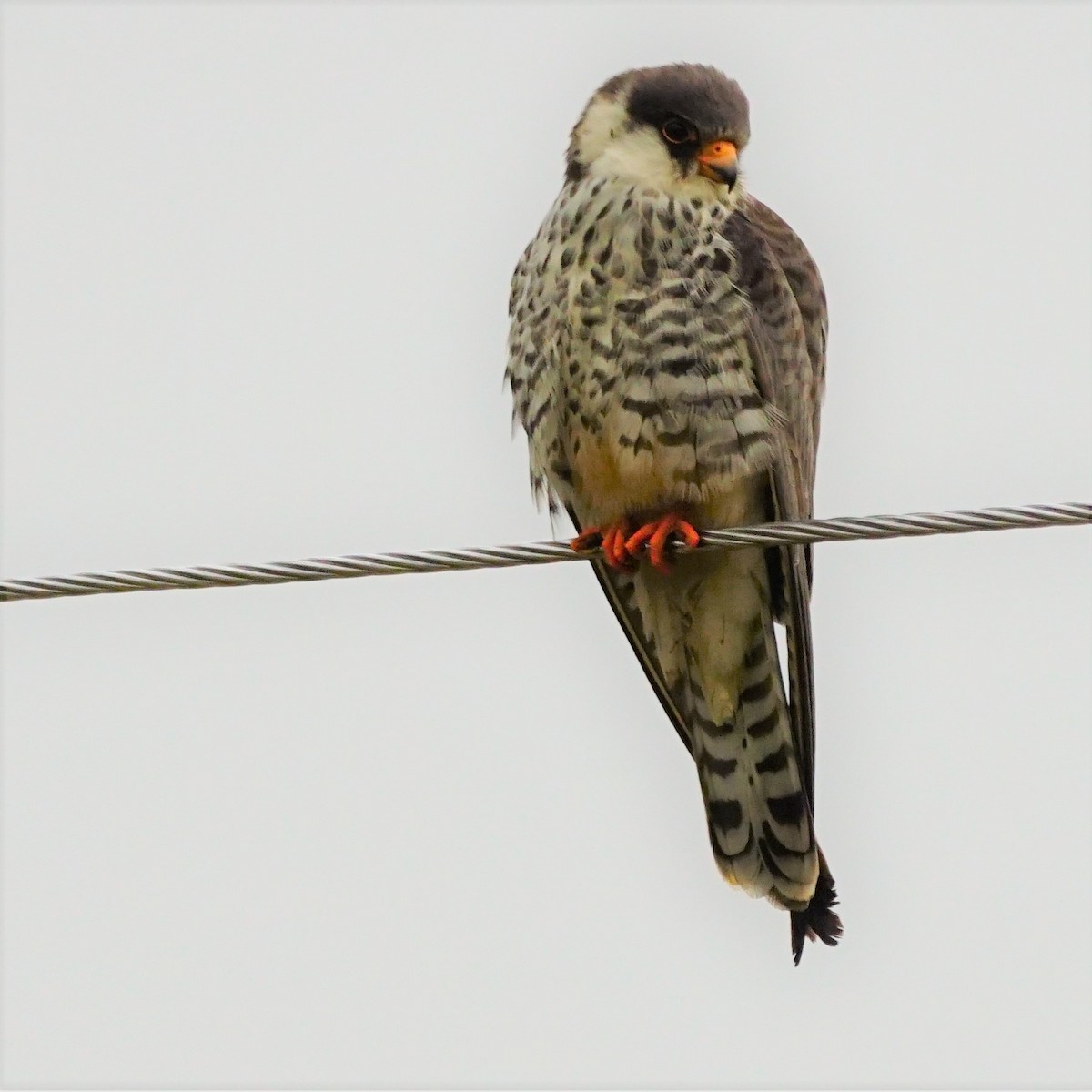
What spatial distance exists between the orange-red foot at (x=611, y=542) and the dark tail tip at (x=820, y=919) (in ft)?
3.38

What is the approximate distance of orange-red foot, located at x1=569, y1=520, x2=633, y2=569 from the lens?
4.98 metres

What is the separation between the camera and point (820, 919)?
5.28 metres

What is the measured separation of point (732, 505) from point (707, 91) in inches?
44.3

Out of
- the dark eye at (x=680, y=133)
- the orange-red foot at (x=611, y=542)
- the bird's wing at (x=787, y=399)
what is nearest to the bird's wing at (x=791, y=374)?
the bird's wing at (x=787, y=399)

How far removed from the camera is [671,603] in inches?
209

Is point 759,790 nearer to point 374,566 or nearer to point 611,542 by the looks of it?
point 611,542

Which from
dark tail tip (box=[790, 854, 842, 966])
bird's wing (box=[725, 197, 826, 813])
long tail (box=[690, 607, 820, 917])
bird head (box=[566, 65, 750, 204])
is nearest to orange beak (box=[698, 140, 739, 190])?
bird head (box=[566, 65, 750, 204])

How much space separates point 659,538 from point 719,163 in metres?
1.02

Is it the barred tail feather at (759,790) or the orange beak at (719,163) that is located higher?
the orange beak at (719,163)

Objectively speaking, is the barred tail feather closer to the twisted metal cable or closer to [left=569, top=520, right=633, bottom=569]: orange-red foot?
[left=569, top=520, right=633, bottom=569]: orange-red foot

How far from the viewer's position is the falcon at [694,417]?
4.87 meters

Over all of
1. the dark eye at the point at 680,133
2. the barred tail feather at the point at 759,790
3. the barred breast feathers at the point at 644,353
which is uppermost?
the dark eye at the point at 680,133

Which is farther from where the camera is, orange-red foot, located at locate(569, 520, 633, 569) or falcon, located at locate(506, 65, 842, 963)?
orange-red foot, located at locate(569, 520, 633, 569)

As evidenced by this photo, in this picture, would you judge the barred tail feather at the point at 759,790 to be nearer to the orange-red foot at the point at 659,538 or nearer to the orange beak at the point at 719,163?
the orange-red foot at the point at 659,538
